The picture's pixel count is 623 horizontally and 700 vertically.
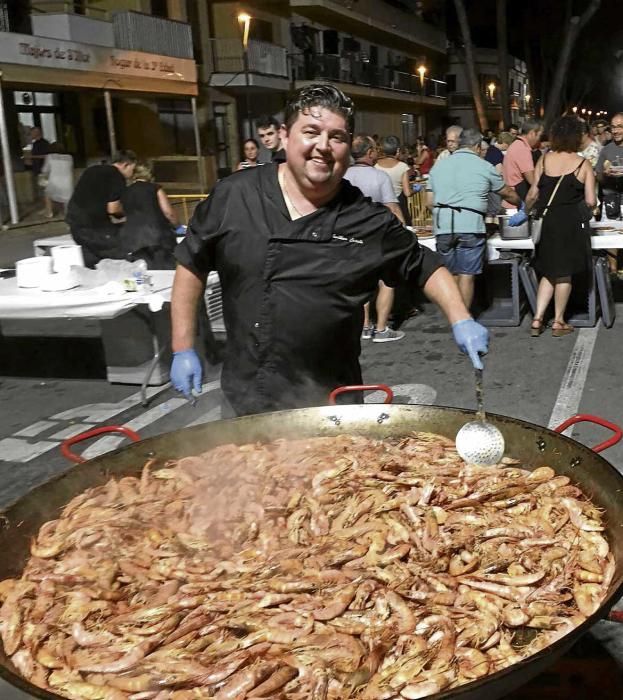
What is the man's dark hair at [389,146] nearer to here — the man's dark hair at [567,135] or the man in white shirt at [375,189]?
the man in white shirt at [375,189]

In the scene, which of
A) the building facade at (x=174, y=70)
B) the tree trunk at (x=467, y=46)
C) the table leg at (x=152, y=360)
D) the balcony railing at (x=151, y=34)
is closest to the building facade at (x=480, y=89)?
the tree trunk at (x=467, y=46)

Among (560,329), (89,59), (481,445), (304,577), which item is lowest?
(560,329)

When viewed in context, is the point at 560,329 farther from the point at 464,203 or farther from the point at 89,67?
the point at 89,67

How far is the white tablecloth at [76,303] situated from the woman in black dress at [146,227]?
1411 mm

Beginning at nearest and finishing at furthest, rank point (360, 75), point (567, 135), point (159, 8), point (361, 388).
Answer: point (361, 388)
point (567, 135)
point (159, 8)
point (360, 75)

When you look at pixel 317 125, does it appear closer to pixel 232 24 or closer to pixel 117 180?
pixel 117 180

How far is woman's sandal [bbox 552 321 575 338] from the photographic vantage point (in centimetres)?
837

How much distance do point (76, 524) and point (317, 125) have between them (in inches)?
67.5

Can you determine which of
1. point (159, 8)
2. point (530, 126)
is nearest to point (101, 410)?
point (530, 126)

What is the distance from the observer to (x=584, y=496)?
8.36 ft

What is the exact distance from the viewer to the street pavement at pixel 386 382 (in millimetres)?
6027

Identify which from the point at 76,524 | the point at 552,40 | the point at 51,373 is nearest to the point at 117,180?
the point at 51,373

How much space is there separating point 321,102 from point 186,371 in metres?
1.24

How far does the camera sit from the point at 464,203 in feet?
26.6
